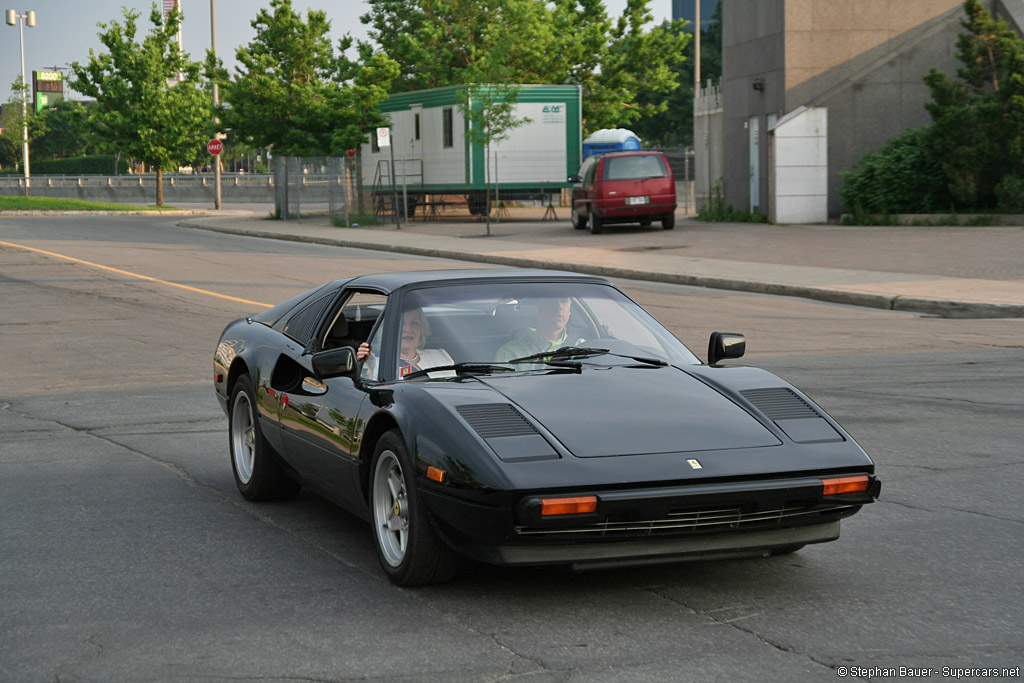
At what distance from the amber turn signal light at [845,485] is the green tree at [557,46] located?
50340 mm

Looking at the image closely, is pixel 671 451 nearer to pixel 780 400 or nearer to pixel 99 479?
pixel 780 400

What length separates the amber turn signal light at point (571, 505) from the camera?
435cm

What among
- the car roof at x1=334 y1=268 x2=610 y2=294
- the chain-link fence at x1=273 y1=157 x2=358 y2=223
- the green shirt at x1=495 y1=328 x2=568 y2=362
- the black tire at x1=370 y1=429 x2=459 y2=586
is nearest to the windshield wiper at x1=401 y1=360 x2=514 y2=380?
the green shirt at x1=495 y1=328 x2=568 y2=362

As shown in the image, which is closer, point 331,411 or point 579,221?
point 331,411

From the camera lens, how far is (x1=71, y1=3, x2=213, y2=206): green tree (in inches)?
2233

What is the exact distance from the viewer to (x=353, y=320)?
21.9 feet

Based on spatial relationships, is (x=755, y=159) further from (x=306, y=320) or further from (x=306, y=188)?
(x=306, y=320)

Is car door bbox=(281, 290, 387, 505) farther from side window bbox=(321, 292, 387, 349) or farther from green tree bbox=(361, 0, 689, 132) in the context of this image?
green tree bbox=(361, 0, 689, 132)

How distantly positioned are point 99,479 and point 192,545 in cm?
179

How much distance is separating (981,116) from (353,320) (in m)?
25.2

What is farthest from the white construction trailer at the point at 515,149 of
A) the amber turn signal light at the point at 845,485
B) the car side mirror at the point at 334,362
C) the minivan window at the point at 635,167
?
the amber turn signal light at the point at 845,485

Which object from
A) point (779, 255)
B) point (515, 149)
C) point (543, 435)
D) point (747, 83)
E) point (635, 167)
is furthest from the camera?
point (515, 149)

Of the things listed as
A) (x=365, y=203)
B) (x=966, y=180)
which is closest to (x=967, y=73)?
(x=966, y=180)

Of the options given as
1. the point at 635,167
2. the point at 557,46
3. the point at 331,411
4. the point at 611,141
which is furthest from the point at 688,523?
the point at 557,46
